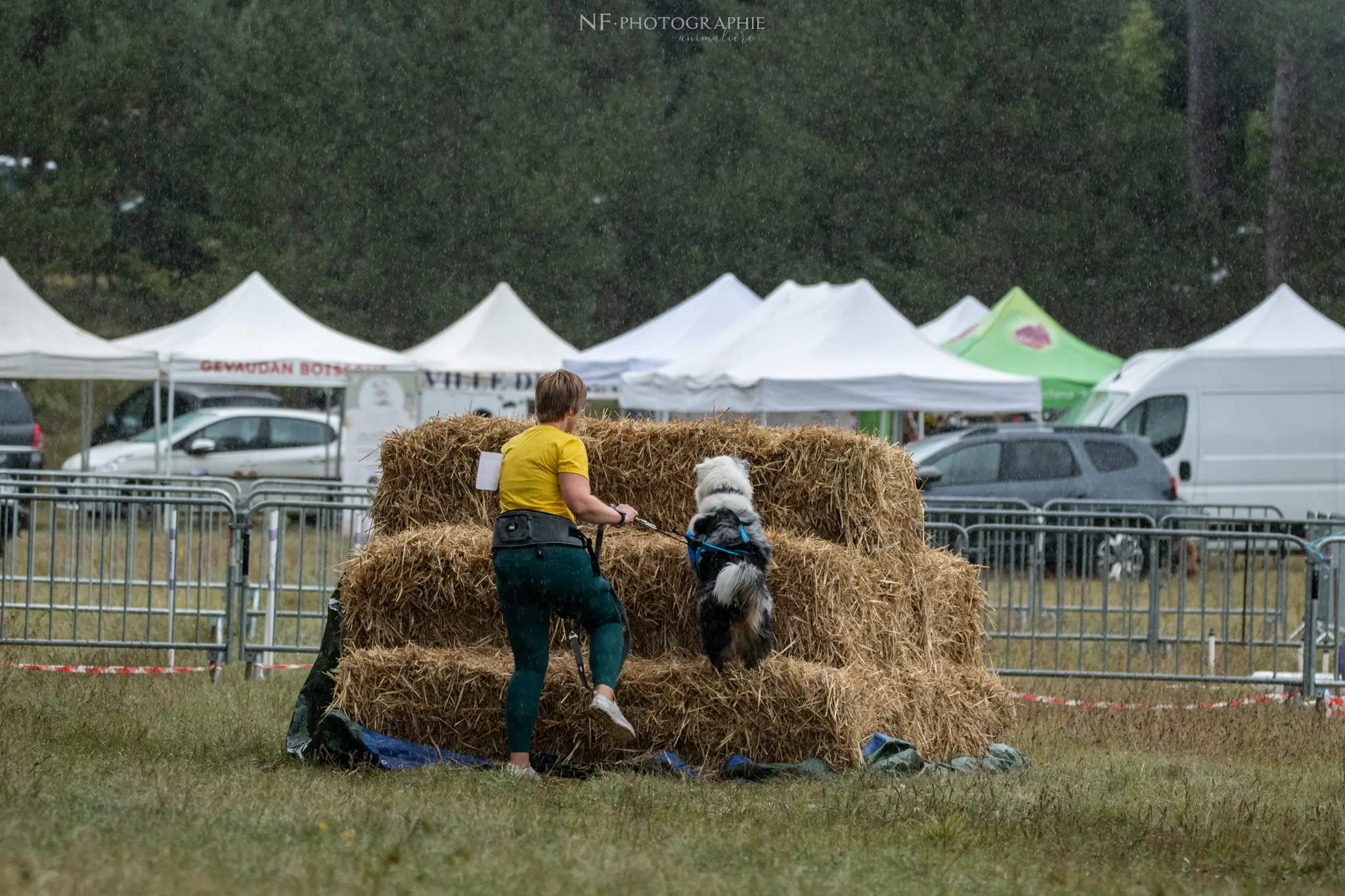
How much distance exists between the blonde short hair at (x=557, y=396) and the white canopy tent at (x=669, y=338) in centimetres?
1614

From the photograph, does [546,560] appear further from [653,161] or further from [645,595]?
[653,161]

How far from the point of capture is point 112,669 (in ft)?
36.1

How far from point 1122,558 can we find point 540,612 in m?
6.69

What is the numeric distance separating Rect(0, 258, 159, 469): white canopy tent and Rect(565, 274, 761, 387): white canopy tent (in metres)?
5.71

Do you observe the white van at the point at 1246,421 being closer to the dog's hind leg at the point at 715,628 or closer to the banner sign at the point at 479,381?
the banner sign at the point at 479,381

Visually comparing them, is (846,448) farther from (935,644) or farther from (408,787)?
(408,787)

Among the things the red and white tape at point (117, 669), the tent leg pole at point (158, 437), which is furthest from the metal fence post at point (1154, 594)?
the tent leg pole at point (158, 437)

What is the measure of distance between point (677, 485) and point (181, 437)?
1798 centimetres

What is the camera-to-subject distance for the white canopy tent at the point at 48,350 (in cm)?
1997

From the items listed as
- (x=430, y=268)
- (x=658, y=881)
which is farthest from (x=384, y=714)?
(x=430, y=268)

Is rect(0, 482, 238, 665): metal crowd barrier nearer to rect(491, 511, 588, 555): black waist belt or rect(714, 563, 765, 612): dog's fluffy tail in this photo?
rect(491, 511, 588, 555): black waist belt

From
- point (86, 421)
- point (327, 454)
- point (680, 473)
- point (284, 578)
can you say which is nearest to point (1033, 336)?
point (327, 454)

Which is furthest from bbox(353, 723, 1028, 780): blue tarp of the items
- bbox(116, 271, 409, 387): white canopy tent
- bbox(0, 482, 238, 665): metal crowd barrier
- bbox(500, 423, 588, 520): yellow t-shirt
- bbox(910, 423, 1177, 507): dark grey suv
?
bbox(116, 271, 409, 387): white canopy tent

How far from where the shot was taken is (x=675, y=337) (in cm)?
2562
